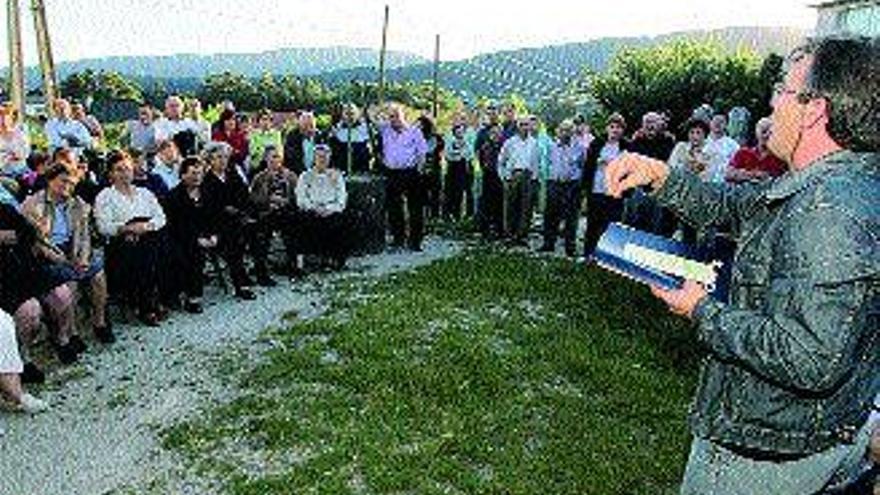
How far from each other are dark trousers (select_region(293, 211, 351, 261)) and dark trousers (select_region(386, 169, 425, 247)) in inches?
56.5

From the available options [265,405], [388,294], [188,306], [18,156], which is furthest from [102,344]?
[18,156]

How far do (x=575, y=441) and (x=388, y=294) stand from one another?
4.18 meters

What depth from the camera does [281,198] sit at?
1080 cm

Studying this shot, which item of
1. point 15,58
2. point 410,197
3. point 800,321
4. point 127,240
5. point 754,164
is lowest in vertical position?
point 410,197

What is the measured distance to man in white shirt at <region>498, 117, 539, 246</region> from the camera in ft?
41.3

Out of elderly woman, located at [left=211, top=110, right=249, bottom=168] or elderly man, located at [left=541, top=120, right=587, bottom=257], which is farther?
elderly woman, located at [left=211, top=110, right=249, bottom=168]

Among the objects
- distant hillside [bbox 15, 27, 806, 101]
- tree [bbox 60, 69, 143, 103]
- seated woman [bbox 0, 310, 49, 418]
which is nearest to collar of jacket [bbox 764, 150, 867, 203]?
distant hillside [bbox 15, 27, 806, 101]

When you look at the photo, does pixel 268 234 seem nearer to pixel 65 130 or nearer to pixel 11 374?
pixel 65 130

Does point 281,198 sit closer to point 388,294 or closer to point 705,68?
point 388,294

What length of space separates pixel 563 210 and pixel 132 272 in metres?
6.21

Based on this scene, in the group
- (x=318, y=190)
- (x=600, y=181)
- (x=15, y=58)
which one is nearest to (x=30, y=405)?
(x=318, y=190)

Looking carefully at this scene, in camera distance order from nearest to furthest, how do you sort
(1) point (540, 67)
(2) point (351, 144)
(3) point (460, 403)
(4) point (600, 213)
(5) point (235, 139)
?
(3) point (460, 403)
(4) point (600, 213)
(5) point (235, 139)
(2) point (351, 144)
(1) point (540, 67)

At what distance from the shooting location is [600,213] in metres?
11.9

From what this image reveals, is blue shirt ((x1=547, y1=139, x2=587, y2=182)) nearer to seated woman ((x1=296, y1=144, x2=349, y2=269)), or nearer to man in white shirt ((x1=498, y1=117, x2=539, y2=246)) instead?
man in white shirt ((x1=498, y1=117, x2=539, y2=246))
